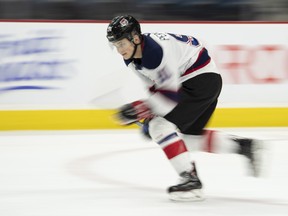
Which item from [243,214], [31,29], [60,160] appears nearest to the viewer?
[243,214]

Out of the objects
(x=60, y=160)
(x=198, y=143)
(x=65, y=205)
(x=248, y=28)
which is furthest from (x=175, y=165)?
(x=248, y=28)

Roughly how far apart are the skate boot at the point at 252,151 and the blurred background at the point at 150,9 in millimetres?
2880

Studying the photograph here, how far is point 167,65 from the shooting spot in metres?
2.77

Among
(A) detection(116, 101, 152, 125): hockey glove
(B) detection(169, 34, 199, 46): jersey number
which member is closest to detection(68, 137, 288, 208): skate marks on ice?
(A) detection(116, 101, 152, 125): hockey glove

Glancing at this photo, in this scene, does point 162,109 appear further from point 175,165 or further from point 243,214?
point 243,214

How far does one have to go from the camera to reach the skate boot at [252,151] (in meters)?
3.04

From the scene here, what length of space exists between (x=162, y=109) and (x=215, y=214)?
487mm

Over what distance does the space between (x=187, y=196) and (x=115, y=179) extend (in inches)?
29.2

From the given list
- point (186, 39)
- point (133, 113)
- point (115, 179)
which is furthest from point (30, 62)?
point (133, 113)

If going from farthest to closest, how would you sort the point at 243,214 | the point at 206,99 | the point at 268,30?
the point at 268,30
the point at 206,99
the point at 243,214

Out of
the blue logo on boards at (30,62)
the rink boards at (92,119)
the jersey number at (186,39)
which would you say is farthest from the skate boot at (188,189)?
the blue logo on boards at (30,62)

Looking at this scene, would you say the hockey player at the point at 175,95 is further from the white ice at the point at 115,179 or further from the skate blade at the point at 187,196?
the white ice at the point at 115,179

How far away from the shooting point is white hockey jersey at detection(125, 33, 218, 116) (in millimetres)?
2754

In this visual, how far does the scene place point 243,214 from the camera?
2645mm
